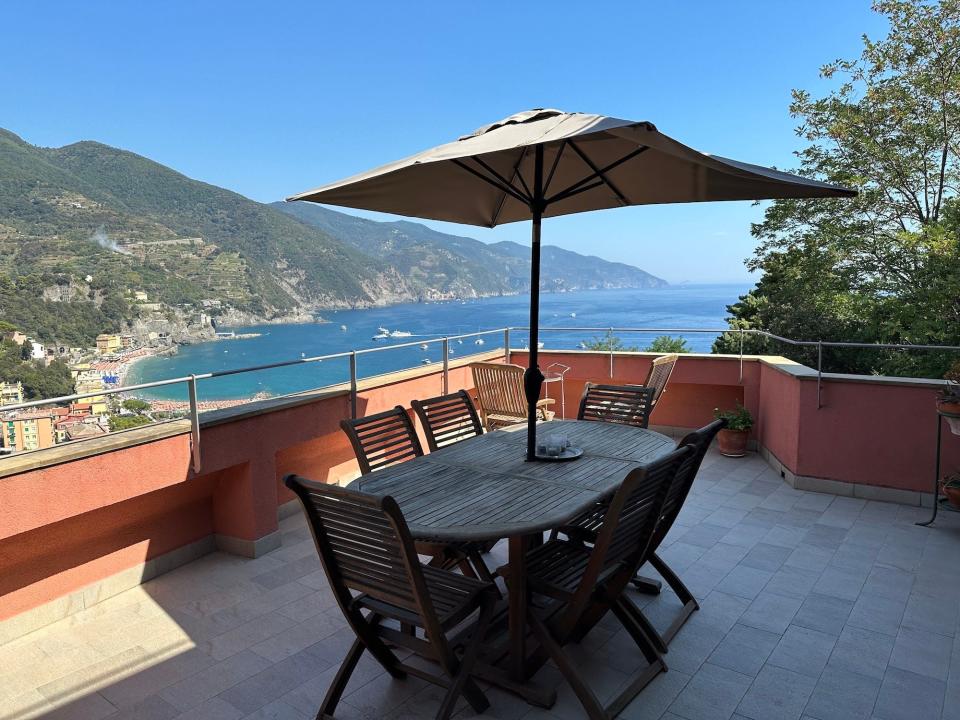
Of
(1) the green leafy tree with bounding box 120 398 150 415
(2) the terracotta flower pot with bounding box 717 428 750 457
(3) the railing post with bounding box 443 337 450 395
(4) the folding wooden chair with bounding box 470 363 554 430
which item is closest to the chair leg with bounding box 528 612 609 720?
(1) the green leafy tree with bounding box 120 398 150 415

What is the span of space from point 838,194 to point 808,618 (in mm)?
1908

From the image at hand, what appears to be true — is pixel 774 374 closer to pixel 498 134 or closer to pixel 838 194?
pixel 838 194

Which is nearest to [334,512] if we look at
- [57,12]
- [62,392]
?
[62,392]

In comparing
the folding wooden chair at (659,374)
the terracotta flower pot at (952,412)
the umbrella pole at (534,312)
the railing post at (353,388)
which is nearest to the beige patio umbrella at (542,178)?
the umbrella pole at (534,312)

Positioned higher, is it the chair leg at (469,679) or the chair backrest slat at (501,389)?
the chair backrest slat at (501,389)

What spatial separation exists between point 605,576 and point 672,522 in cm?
50

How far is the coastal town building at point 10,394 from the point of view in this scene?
2.58 metres

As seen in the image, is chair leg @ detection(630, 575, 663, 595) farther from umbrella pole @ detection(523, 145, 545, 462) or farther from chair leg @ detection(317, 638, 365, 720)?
chair leg @ detection(317, 638, 365, 720)

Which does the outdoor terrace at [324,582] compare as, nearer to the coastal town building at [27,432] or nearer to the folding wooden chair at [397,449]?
the coastal town building at [27,432]

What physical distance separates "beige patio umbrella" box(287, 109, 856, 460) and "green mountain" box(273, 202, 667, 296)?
3846 cm

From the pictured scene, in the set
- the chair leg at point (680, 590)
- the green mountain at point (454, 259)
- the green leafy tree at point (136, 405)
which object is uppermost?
the green mountain at point (454, 259)

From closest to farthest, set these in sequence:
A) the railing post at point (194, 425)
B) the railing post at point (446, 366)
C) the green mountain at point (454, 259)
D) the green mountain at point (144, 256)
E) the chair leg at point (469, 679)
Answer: the chair leg at point (469, 679) → the railing post at point (194, 425) → the railing post at point (446, 366) → the green mountain at point (144, 256) → the green mountain at point (454, 259)

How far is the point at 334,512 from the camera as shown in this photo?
188 cm

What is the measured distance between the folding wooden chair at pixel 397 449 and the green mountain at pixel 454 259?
39330 millimetres
